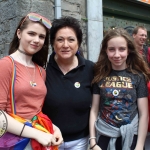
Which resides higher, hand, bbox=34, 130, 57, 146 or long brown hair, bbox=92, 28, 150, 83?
long brown hair, bbox=92, 28, 150, 83

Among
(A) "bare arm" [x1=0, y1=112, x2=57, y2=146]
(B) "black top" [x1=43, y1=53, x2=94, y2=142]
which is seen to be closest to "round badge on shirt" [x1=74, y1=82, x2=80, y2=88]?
(B) "black top" [x1=43, y1=53, x2=94, y2=142]

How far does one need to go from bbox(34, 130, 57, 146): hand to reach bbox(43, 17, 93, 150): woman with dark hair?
0.38 m

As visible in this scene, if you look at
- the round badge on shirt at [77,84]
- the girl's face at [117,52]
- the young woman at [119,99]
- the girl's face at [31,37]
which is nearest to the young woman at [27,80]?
the girl's face at [31,37]

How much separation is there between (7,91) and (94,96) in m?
0.82

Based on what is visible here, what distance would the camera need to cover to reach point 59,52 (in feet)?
6.97

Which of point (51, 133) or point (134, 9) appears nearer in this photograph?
point (51, 133)

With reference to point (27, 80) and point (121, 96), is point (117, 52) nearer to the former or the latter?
point (121, 96)

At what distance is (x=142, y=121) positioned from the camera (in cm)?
196

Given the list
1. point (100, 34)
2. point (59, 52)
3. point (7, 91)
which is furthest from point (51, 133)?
point (100, 34)

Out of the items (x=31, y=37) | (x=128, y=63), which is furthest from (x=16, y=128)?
(x=128, y=63)

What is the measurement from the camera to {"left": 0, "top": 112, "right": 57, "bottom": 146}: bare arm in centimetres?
157

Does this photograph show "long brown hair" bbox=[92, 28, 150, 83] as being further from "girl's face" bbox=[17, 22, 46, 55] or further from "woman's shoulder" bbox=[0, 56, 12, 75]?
"woman's shoulder" bbox=[0, 56, 12, 75]

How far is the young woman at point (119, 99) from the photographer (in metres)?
1.95

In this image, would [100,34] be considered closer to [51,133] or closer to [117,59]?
[117,59]
